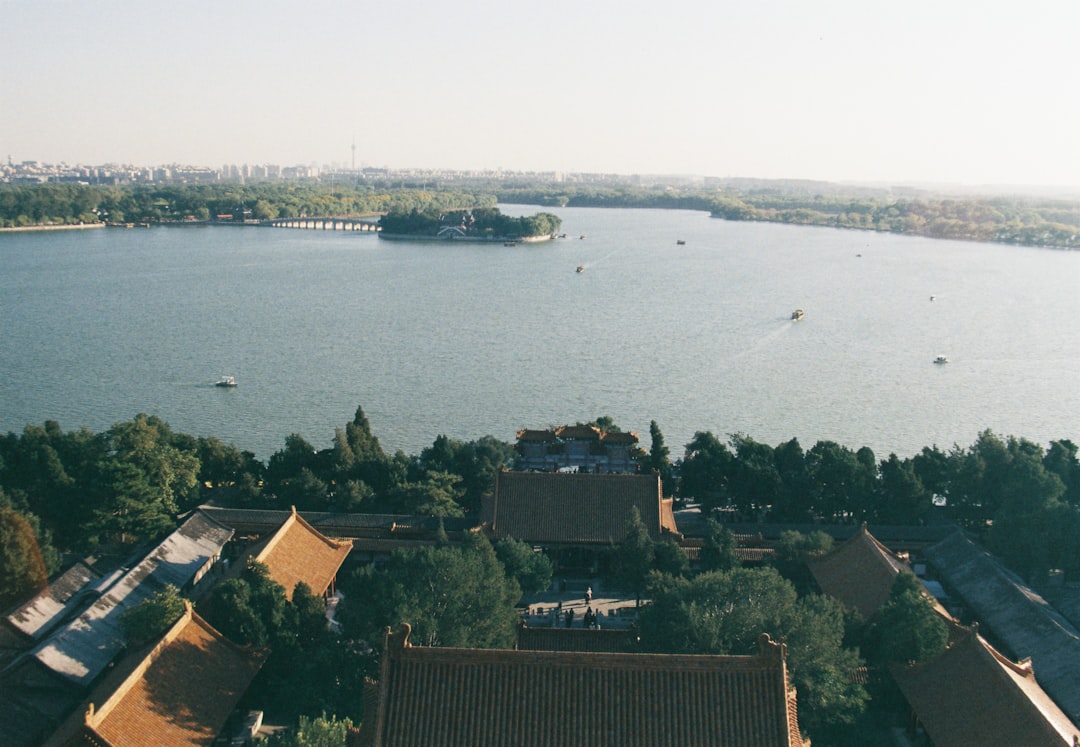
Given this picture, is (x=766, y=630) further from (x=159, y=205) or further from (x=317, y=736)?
(x=159, y=205)

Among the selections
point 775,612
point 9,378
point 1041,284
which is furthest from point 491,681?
point 1041,284

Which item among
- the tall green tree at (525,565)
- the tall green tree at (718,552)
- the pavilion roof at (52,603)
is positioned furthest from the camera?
the tall green tree at (718,552)

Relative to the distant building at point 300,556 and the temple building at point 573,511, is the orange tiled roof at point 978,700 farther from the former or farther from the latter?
the distant building at point 300,556

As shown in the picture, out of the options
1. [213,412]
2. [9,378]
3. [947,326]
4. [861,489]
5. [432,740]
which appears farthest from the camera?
[947,326]

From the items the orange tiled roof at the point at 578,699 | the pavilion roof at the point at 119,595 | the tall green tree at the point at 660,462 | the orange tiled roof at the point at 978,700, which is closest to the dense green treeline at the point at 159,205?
the pavilion roof at the point at 119,595

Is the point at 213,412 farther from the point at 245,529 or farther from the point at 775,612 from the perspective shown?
the point at 775,612

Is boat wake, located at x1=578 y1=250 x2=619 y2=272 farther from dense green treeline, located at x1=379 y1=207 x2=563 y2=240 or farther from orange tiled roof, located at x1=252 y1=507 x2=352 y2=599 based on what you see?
orange tiled roof, located at x1=252 y1=507 x2=352 y2=599
